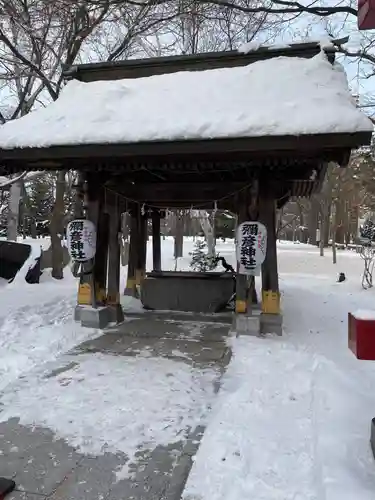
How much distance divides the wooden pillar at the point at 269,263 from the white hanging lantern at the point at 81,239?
2.83 m

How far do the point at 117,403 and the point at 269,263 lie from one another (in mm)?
3803

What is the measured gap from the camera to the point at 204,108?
632 centimetres

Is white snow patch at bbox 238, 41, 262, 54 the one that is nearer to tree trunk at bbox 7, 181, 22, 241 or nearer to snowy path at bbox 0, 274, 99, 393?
snowy path at bbox 0, 274, 99, 393

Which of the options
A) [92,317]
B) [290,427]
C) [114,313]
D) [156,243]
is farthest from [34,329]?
[156,243]

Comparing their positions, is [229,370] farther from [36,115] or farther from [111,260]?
[36,115]

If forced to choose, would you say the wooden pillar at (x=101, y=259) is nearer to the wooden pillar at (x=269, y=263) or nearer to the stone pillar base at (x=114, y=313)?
the stone pillar base at (x=114, y=313)

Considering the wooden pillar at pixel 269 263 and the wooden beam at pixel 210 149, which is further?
the wooden pillar at pixel 269 263

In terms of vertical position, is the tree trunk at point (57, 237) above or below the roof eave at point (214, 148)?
below

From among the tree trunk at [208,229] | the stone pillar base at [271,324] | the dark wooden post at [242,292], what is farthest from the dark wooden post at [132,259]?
the tree trunk at [208,229]

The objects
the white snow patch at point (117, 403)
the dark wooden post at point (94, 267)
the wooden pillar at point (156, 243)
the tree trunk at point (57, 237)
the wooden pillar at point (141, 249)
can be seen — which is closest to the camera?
the white snow patch at point (117, 403)

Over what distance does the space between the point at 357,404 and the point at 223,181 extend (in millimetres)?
4706

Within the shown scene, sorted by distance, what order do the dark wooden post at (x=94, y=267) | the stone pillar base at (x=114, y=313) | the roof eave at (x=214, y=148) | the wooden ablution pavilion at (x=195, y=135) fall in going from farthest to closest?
Answer: the stone pillar base at (x=114, y=313) < the dark wooden post at (x=94, y=267) < the wooden ablution pavilion at (x=195, y=135) < the roof eave at (x=214, y=148)

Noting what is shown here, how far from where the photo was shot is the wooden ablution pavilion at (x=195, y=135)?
5645 mm

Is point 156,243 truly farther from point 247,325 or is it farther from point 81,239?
point 247,325
